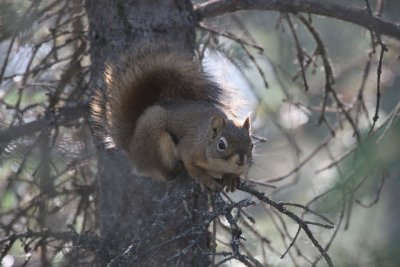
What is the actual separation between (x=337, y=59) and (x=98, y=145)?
336 cm

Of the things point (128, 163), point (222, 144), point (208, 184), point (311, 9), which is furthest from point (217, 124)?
point (311, 9)

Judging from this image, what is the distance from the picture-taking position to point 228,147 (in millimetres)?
2602

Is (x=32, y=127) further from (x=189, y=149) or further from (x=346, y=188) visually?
(x=346, y=188)

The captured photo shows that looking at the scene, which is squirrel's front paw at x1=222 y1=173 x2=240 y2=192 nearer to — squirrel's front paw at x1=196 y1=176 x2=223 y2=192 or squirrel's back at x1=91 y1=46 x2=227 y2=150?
squirrel's front paw at x1=196 y1=176 x2=223 y2=192

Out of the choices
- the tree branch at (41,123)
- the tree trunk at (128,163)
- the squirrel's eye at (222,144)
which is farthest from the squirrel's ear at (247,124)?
the tree branch at (41,123)

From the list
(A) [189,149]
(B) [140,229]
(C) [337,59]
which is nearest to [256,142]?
(A) [189,149]

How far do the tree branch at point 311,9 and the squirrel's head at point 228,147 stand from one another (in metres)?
0.49

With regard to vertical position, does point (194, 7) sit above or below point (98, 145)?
above

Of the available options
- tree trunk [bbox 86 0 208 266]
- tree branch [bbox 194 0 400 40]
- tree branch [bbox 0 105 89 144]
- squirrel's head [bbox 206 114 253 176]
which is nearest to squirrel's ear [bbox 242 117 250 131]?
squirrel's head [bbox 206 114 253 176]

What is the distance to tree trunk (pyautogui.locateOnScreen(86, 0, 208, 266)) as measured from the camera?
2.84m

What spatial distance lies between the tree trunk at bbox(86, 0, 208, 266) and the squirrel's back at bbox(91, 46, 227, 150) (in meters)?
0.07

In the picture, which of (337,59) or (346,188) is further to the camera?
(337,59)

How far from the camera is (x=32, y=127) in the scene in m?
2.93

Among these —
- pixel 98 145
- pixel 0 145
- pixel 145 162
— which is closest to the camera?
pixel 0 145
